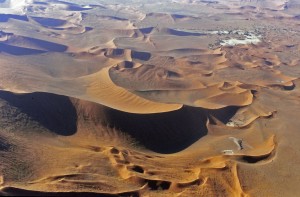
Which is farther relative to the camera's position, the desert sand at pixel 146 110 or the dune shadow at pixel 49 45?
the dune shadow at pixel 49 45

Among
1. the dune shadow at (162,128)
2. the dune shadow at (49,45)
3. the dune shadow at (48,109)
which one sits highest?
the dune shadow at (48,109)

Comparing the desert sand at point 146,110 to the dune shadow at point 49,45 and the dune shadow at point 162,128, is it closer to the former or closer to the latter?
the dune shadow at point 162,128

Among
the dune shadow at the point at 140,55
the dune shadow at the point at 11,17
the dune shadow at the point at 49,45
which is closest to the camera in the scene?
the dune shadow at the point at 140,55

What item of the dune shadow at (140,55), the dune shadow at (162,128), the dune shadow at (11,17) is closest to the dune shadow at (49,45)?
the dune shadow at (140,55)

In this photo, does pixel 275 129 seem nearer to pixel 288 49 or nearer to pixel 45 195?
pixel 45 195

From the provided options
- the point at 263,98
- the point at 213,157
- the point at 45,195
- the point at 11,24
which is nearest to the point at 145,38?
the point at 11,24

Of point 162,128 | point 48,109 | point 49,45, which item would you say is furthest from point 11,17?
point 162,128

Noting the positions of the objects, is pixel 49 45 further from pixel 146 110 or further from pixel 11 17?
pixel 146 110
